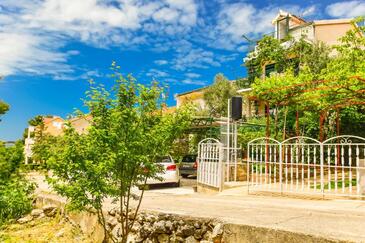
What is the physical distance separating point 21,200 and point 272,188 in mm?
7388

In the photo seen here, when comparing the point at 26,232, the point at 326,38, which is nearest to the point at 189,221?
the point at 26,232

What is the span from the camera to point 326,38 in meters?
26.2

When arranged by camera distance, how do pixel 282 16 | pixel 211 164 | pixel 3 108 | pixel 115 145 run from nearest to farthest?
pixel 115 145 < pixel 211 164 < pixel 282 16 < pixel 3 108

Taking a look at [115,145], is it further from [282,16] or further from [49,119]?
[49,119]

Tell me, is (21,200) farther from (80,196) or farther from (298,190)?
(298,190)

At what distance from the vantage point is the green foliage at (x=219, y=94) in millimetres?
29578

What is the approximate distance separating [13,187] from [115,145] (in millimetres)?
7230

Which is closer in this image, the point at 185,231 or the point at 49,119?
the point at 185,231

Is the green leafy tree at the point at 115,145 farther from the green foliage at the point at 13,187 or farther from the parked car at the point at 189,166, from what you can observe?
the parked car at the point at 189,166

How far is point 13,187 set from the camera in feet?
34.8

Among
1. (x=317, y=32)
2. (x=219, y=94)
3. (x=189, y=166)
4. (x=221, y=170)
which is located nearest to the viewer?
(x=221, y=170)

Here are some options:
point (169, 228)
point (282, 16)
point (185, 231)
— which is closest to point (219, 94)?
point (282, 16)

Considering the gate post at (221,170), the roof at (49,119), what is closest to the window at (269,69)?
the gate post at (221,170)

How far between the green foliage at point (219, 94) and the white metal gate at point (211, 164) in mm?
17774
